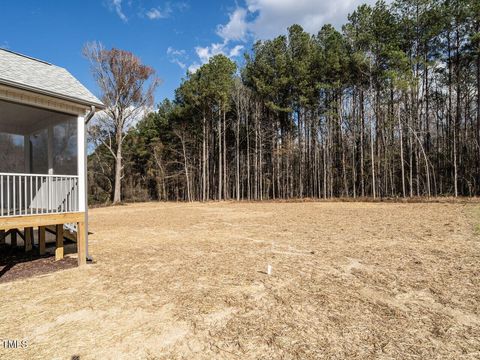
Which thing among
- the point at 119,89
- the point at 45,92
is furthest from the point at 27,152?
the point at 119,89

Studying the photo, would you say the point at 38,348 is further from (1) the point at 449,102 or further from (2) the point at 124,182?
(2) the point at 124,182

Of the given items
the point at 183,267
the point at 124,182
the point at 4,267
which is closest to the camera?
the point at 183,267

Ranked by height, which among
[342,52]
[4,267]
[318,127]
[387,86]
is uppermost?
[342,52]

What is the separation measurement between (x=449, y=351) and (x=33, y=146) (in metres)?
10.4

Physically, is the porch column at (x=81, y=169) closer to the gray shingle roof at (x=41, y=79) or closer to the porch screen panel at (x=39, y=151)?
the gray shingle roof at (x=41, y=79)

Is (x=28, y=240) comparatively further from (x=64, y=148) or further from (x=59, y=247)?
(x=64, y=148)

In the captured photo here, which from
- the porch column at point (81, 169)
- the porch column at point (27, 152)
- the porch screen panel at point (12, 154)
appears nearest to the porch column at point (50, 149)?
the porch column at point (27, 152)

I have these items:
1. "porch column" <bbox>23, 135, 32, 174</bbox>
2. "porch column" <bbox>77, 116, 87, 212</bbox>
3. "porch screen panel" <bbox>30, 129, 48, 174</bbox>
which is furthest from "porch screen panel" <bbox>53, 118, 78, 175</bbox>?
"porch column" <bbox>23, 135, 32, 174</bbox>

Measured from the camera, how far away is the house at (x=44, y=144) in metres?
4.66

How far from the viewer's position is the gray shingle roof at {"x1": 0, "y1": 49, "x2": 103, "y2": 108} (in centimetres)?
465

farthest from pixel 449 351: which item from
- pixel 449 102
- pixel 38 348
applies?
pixel 449 102

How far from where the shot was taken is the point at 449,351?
2.26 m

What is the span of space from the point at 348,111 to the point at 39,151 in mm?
24492

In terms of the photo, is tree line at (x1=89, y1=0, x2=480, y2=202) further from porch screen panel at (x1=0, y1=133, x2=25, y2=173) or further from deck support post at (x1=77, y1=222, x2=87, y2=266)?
deck support post at (x1=77, y1=222, x2=87, y2=266)
